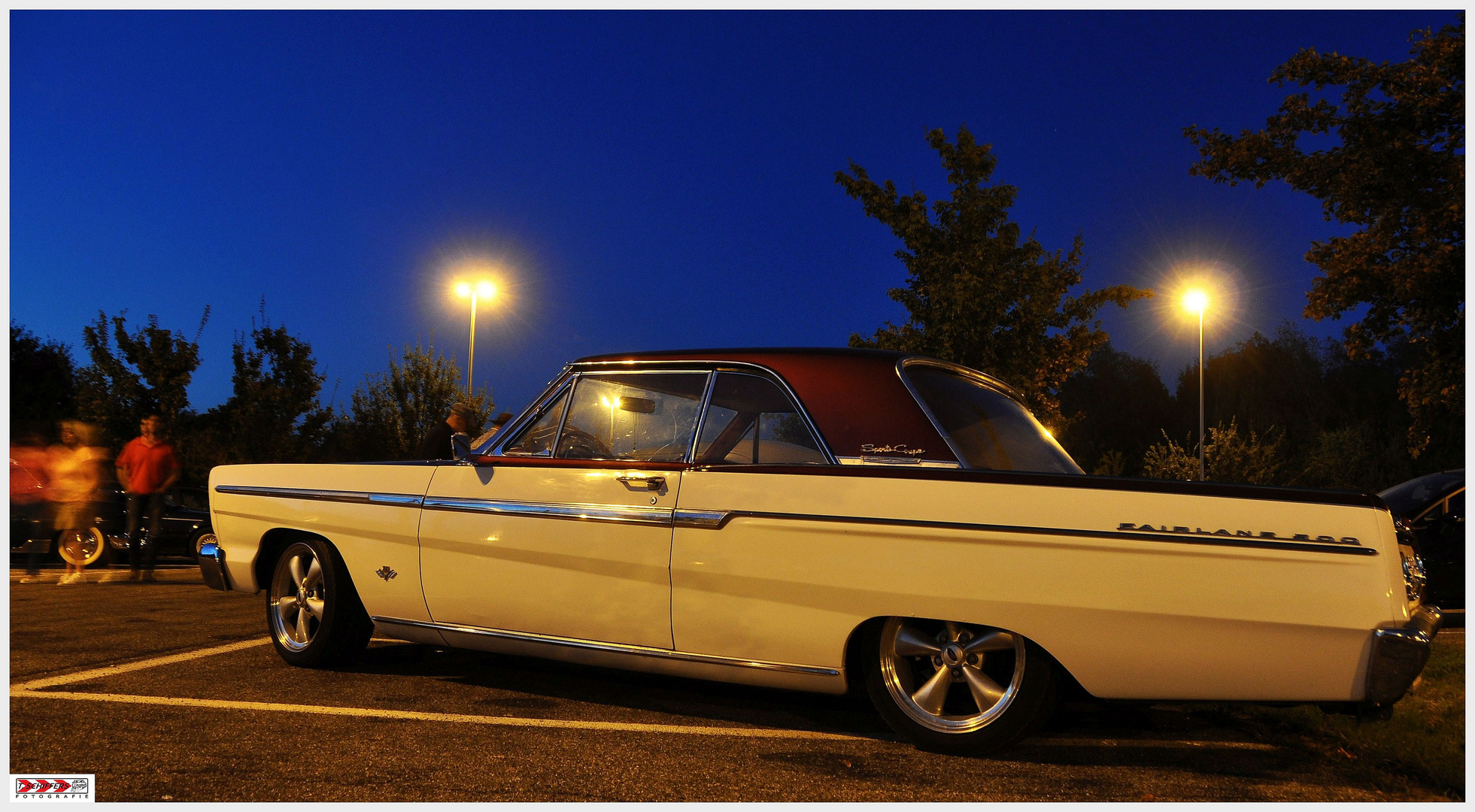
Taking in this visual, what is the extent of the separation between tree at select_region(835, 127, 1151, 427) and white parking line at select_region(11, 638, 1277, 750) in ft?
50.6

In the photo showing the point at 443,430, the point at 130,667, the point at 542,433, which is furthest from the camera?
the point at 443,430

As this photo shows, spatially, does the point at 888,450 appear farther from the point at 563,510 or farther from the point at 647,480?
the point at 563,510

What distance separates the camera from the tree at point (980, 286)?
19.5 m

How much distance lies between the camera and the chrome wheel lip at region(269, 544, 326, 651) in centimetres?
562

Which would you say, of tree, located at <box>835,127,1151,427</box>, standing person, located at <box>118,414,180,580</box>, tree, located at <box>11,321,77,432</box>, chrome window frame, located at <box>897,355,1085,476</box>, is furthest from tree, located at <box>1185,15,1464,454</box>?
tree, located at <box>11,321,77,432</box>

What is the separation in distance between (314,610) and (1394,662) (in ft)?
15.9

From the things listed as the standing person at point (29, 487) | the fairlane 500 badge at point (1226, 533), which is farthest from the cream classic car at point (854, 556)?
the standing person at point (29, 487)

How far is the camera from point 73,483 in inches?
490

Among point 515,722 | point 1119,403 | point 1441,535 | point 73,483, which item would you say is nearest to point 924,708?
point 515,722

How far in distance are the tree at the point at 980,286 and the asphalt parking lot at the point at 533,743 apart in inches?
592

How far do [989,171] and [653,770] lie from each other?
18.9 m

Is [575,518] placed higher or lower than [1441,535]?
higher

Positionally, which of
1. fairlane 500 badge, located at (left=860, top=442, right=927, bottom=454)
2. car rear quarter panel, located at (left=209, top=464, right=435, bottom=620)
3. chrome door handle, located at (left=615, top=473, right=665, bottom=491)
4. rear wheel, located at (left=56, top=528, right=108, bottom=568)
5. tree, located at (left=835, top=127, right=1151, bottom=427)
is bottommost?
rear wheel, located at (left=56, top=528, right=108, bottom=568)

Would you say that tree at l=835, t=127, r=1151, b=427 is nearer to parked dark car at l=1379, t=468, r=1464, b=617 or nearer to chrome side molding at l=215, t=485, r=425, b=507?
parked dark car at l=1379, t=468, r=1464, b=617
